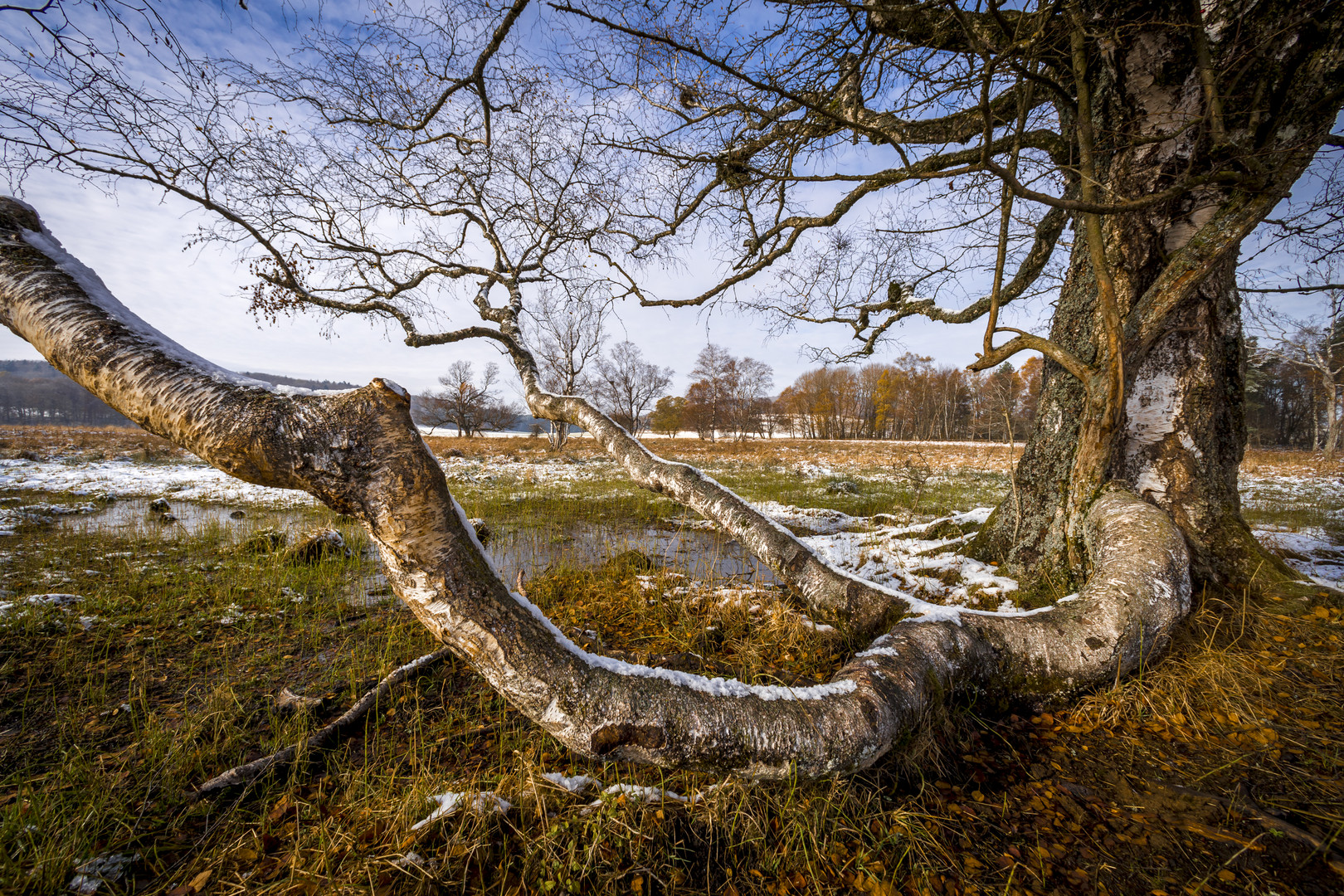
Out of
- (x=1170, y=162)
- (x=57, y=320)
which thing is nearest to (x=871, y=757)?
(x=57, y=320)

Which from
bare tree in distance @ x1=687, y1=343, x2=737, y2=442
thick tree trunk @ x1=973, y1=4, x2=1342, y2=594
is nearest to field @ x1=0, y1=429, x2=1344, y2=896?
thick tree trunk @ x1=973, y1=4, x2=1342, y2=594

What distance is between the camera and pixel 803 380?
64312 millimetres

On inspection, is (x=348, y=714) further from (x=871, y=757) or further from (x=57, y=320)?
(x=871, y=757)

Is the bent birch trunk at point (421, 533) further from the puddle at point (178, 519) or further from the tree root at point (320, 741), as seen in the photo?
the puddle at point (178, 519)

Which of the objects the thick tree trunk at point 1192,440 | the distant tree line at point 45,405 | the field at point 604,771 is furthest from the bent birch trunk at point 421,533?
the distant tree line at point 45,405

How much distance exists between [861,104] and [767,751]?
16.6 feet

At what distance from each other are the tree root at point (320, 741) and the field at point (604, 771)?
0.06m

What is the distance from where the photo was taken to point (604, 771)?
6.48 feet

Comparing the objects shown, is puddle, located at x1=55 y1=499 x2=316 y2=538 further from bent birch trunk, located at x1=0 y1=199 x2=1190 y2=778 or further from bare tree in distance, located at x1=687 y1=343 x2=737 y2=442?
bare tree in distance, located at x1=687 y1=343 x2=737 y2=442

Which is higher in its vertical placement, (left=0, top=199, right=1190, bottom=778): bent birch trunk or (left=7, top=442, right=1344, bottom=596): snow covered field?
(left=0, top=199, right=1190, bottom=778): bent birch trunk

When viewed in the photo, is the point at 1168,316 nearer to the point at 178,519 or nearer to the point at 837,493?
the point at 837,493

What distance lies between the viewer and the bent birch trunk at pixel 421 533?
1.62m

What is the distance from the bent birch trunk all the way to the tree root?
117 cm

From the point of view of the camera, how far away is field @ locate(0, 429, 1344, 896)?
5.01 ft
